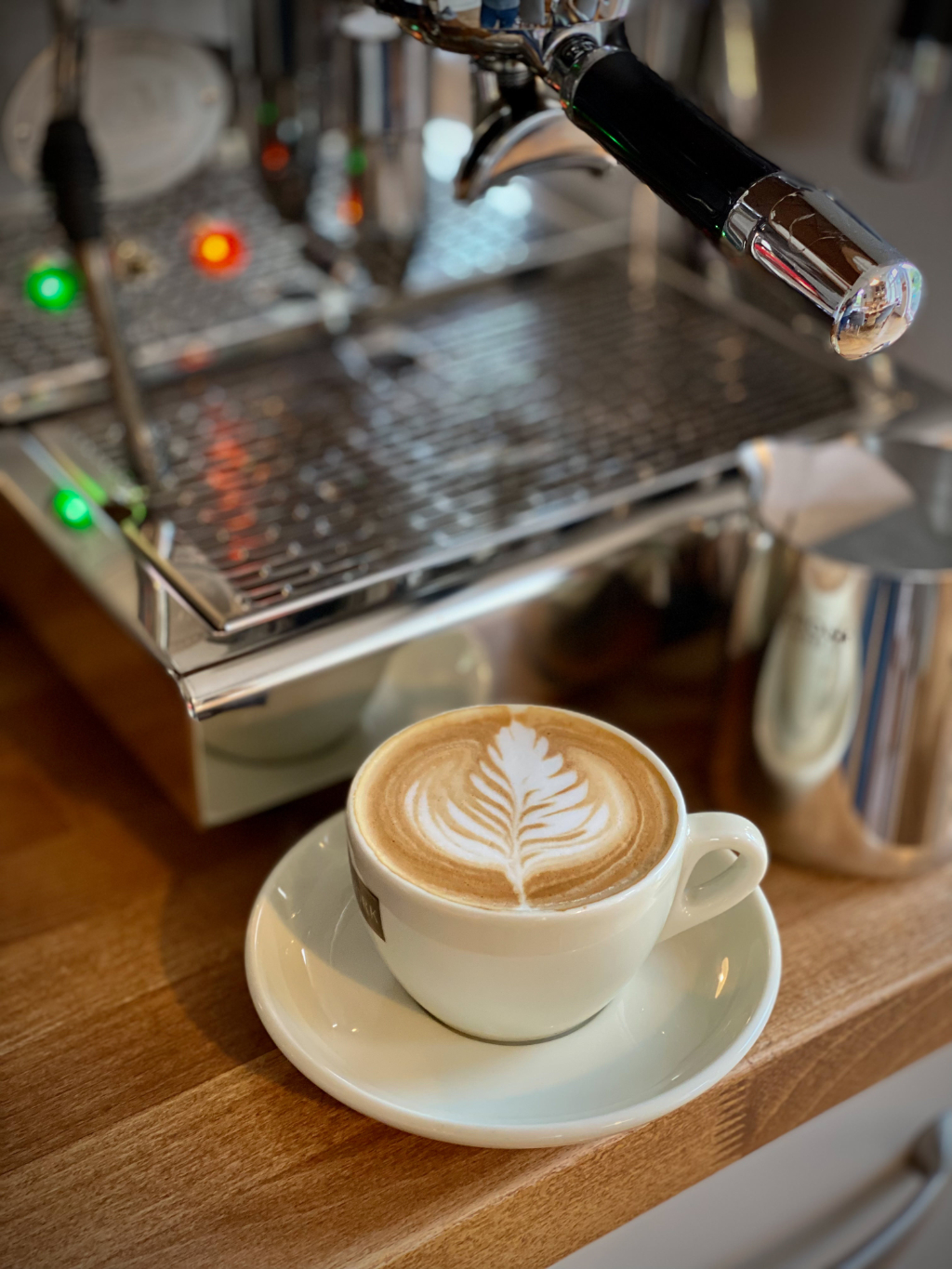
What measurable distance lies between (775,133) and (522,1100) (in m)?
0.61

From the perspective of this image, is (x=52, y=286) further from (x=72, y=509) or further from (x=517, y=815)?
(x=517, y=815)

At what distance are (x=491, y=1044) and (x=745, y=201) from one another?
255 millimetres

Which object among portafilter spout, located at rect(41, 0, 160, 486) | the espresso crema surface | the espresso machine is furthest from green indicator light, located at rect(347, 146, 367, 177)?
the espresso crema surface

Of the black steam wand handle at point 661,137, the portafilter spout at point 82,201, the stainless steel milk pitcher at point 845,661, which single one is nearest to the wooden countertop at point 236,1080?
the stainless steel milk pitcher at point 845,661

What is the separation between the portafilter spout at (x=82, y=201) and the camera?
52cm

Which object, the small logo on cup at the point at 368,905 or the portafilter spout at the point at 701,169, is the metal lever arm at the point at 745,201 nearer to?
the portafilter spout at the point at 701,169

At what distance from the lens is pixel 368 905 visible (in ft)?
1.29

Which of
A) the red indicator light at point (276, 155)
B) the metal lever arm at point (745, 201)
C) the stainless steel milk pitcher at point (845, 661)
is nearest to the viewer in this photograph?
the metal lever arm at point (745, 201)

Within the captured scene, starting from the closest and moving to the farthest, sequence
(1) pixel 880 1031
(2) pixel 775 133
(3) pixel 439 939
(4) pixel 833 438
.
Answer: (3) pixel 439 939 → (1) pixel 880 1031 → (4) pixel 833 438 → (2) pixel 775 133

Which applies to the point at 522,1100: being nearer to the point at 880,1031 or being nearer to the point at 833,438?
the point at 880,1031

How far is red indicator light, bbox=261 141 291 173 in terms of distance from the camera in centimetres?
61

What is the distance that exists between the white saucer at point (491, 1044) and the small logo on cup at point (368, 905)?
4cm

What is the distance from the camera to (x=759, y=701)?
1.69ft

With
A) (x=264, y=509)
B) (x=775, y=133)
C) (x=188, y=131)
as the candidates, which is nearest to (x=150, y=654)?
(x=264, y=509)
